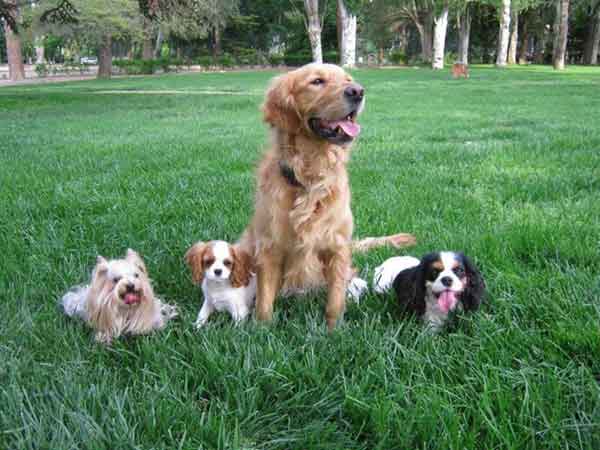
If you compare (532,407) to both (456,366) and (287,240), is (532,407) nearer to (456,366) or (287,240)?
(456,366)

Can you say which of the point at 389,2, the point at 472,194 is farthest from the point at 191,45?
the point at 472,194

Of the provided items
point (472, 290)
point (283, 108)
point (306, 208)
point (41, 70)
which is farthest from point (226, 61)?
point (472, 290)

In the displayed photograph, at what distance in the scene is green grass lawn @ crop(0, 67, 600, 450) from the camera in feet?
6.20

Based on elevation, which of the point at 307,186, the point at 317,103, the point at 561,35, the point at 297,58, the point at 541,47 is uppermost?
the point at 561,35

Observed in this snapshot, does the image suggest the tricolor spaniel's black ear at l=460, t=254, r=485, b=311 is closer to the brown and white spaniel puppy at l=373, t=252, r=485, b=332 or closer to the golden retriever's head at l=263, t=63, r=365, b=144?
the brown and white spaniel puppy at l=373, t=252, r=485, b=332

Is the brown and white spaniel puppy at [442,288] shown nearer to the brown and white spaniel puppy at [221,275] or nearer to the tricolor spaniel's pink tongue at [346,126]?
the tricolor spaniel's pink tongue at [346,126]

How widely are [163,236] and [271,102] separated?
165 cm

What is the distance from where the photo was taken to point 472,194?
17.2 feet

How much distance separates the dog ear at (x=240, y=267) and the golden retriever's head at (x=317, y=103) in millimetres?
774

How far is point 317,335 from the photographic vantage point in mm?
2576

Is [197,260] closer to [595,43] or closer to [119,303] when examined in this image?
[119,303]

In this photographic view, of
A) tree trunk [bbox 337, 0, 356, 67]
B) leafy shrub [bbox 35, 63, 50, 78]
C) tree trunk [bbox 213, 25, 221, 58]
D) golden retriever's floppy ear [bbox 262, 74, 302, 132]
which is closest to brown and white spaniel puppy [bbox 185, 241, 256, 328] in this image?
golden retriever's floppy ear [bbox 262, 74, 302, 132]

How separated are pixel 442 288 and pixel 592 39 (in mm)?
60869

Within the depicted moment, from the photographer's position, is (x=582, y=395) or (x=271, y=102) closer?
(x=582, y=395)
